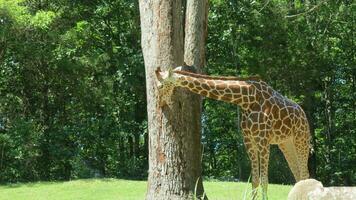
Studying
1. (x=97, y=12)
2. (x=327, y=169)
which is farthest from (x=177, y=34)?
(x=327, y=169)

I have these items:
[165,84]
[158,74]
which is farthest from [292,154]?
[158,74]

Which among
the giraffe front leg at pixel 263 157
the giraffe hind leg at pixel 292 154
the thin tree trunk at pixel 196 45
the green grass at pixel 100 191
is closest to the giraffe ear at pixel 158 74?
the thin tree trunk at pixel 196 45

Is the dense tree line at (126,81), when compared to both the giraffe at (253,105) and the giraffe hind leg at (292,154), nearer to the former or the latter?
the giraffe at (253,105)

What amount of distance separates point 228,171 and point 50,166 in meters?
6.15

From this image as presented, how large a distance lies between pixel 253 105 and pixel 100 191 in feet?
13.1

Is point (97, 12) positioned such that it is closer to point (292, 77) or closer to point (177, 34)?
point (292, 77)

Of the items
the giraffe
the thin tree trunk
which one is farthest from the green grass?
the thin tree trunk

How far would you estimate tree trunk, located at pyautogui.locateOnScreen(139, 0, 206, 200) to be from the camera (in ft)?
20.8

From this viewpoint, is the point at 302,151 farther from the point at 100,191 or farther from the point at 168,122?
the point at 100,191

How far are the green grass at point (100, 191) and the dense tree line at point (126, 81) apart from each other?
11.6ft

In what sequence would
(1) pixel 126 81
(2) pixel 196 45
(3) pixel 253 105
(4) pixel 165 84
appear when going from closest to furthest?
(4) pixel 165 84 → (3) pixel 253 105 → (2) pixel 196 45 → (1) pixel 126 81

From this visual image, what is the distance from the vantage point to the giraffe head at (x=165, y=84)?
6250mm

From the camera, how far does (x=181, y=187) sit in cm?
634

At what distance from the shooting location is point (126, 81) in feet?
54.2
